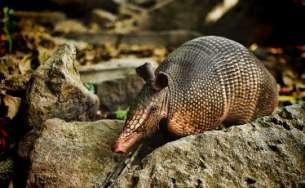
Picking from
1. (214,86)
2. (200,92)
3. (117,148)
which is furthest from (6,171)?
(214,86)

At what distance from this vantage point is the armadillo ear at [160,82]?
3527mm

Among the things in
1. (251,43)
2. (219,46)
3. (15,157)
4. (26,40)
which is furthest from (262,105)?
(26,40)

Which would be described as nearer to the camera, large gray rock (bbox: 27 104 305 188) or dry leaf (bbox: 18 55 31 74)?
large gray rock (bbox: 27 104 305 188)

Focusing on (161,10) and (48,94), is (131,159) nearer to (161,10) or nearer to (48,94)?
(48,94)

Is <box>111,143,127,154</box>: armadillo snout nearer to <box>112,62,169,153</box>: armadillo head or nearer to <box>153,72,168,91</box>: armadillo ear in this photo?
<box>112,62,169,153</box>: armadillo head

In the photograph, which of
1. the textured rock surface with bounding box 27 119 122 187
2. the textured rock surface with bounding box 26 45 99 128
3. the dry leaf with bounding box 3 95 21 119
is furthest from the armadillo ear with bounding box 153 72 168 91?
the dry leaf with bounding box 3 95 21 119

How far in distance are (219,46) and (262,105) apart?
699mm

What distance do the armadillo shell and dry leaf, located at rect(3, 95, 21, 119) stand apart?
1.41m

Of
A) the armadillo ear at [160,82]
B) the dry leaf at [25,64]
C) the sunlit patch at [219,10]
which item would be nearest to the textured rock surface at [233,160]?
the armadillo ear at [160,82]

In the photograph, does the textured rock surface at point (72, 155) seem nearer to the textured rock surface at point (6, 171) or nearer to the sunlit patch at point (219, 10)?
the textured rock surface at point (6, 171)

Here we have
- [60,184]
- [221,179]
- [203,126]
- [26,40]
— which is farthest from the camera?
[26,40]

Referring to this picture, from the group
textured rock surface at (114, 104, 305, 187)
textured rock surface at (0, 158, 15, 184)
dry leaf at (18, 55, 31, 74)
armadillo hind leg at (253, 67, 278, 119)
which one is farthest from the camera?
dry leaf at (18, 55, 31, 74)

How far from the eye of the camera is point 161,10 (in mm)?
8523

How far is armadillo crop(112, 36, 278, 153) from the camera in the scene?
3.58 meters
